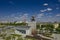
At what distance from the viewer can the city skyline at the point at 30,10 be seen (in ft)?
10.6

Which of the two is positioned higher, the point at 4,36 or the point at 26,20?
the point at 26,20

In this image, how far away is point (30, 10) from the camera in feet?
10.8

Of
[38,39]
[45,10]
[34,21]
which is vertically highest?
[45,10]

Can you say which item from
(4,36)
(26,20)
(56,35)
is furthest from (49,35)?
(4,36)

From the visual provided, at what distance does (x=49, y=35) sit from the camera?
3.23m

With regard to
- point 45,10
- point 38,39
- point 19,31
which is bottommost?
point 38,39

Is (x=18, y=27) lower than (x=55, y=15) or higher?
lower

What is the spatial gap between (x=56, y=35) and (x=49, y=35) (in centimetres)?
16

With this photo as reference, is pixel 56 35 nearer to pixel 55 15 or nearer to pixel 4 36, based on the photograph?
pixel 55 15

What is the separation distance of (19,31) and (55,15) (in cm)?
92

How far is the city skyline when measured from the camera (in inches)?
128

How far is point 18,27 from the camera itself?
10.9 ft

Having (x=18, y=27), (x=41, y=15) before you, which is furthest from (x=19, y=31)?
(x=41, y=15)

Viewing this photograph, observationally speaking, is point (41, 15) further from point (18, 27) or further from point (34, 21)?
point (18, 27)
